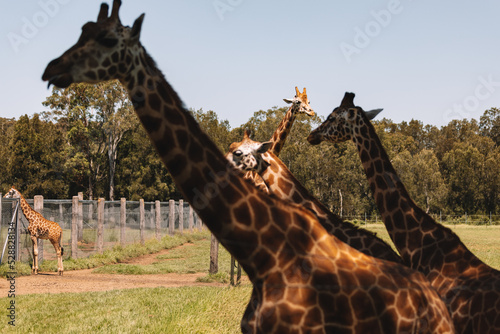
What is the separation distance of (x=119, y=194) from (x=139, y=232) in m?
25.4

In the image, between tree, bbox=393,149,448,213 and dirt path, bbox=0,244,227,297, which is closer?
dirt path, bbox=0,244,227,297

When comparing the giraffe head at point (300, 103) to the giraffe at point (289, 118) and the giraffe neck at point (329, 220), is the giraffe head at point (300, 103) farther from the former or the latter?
the giraffe neck at point (329, 220)

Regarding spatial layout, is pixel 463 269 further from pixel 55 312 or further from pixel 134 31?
pixel 55 312

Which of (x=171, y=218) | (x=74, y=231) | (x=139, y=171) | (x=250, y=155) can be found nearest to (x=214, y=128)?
(x=139, y=171)

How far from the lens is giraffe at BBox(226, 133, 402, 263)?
4570mm

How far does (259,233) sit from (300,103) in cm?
641

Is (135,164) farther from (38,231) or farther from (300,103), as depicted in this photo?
(300,103)

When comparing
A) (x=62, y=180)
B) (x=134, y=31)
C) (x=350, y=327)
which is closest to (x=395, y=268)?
(x=350, y=327)

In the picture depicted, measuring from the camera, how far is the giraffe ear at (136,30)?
9.14ft

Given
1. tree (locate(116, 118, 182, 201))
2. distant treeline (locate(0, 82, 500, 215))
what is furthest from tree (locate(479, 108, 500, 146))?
tree (locate(116, 118, 182, 201))

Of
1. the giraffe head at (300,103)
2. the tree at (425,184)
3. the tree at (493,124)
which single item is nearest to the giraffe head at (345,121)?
the giraffe head at (300,103)

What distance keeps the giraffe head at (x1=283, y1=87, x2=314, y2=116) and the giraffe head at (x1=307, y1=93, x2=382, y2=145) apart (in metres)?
2.67

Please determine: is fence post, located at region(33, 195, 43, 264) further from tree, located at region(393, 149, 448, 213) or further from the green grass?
tree, located at region(393, 149, 448, 213)

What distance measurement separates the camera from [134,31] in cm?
284
